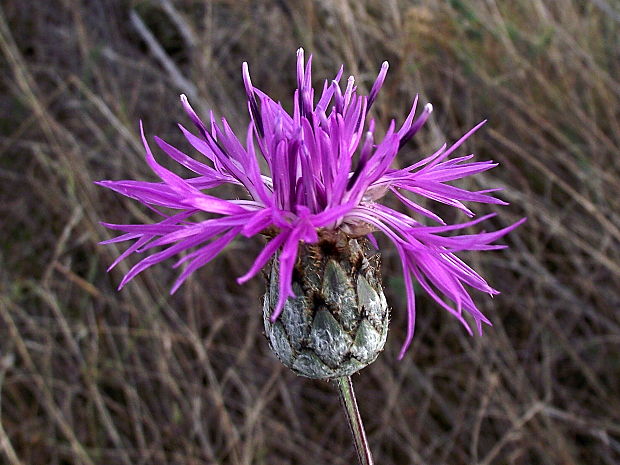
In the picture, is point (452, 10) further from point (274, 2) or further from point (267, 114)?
point (267, 114)

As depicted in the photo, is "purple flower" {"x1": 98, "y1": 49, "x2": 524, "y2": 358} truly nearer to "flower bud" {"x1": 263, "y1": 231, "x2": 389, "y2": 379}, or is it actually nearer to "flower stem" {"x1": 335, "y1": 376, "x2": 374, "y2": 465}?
"flower bud" {"x1": 263, "y1": 231, "x2": 389, "y2": 379}

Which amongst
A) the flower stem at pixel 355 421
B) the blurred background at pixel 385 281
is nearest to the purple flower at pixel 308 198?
the flower stem at pixel 355 421

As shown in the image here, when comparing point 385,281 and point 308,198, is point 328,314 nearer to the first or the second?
point 308,198

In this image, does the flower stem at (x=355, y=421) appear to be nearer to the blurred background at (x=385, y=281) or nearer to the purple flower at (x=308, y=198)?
the purple flower at (x=308, y=198)

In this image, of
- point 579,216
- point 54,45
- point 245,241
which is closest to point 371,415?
point 245,241

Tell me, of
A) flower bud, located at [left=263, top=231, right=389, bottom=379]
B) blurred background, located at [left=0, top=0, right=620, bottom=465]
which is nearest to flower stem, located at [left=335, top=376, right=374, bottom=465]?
flower bud, located at [left=263, top=231, right=389, bottom=379]

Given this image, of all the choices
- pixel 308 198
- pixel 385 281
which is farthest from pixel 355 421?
pixel 385 281
